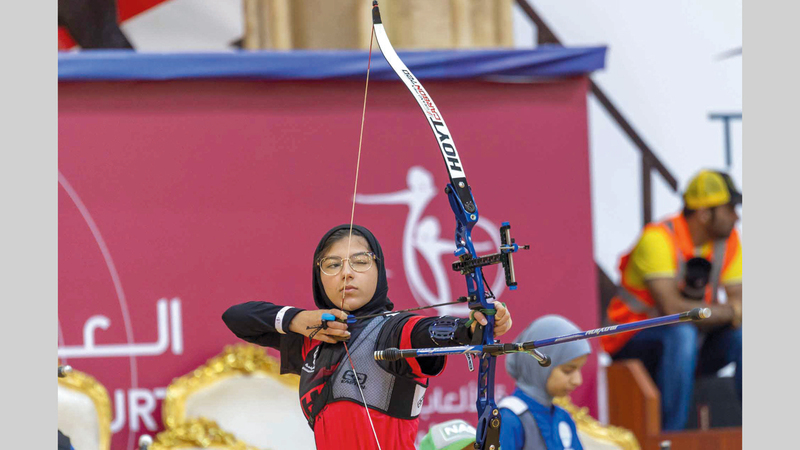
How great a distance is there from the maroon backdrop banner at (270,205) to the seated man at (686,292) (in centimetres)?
23

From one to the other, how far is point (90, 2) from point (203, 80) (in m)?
0.70

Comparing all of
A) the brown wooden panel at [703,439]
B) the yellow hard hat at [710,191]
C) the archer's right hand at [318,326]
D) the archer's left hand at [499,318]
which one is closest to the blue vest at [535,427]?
the archer's right hand at [318,326]

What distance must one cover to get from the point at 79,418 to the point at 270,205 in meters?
1.14

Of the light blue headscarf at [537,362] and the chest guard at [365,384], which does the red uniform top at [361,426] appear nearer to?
the chest guard at [365,384]

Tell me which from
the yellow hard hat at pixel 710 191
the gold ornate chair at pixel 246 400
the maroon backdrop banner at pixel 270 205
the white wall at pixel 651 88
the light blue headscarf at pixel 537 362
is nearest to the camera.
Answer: the light blue headscarf at pixel 537 362

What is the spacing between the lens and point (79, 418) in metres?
4.14

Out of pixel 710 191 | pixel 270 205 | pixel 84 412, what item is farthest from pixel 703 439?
pixel 84 412

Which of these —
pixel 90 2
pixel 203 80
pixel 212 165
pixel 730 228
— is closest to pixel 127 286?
pixel 212 165

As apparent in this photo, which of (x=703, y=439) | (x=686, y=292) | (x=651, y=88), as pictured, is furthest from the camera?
(x=651, y=88)

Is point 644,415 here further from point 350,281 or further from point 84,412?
point 350,281

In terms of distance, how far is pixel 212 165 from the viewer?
4555 mm

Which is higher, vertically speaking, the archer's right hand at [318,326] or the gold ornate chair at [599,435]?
the archer's right hand at [318,326]

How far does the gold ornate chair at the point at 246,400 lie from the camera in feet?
14.1

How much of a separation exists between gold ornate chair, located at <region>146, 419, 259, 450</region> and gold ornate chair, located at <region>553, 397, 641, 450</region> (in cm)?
129
